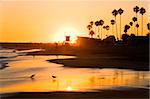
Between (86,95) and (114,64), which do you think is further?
(114,64)

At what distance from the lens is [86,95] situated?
19828mm

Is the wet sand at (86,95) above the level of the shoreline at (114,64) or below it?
below

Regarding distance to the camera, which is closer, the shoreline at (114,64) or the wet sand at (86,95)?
the wet sand at (86,95)

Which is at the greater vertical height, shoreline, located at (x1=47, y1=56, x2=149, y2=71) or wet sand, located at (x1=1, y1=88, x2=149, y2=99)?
shoreline, located at (x1=47, y1=56, x2=149, y2=71)

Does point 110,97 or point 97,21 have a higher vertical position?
point 97,21

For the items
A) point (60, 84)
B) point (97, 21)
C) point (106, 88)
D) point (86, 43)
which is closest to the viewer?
point (106, 88)

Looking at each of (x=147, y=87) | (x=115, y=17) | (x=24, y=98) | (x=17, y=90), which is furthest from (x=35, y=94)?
(x=115, y=17)

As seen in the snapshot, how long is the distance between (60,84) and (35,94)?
14.0 feet

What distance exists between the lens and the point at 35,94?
20656 millimetres

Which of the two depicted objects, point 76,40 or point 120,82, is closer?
point 120,82

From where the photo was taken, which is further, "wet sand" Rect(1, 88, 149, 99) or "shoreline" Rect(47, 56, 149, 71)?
"shoreline" Rect(47, 56, 149, 71)

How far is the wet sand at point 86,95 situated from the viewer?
19.4 m

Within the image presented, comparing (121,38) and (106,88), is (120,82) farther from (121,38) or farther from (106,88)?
(121,38)

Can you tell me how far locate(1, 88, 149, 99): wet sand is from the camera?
63.7 feet
